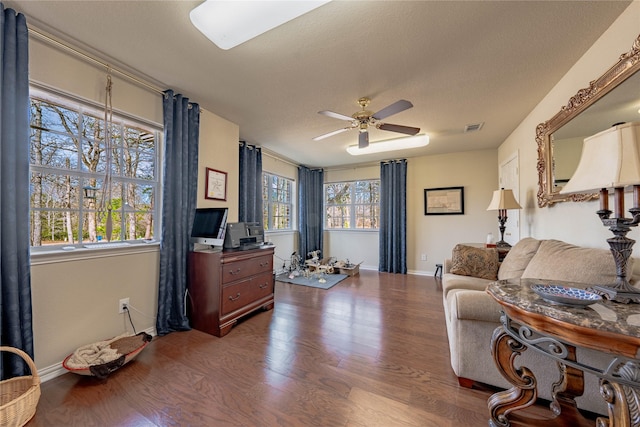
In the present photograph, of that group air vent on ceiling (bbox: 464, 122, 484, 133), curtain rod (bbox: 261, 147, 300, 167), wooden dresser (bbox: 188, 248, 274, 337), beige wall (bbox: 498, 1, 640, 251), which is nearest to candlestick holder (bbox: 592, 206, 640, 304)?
beige wall (bbox: 498, 1, 640, 251)

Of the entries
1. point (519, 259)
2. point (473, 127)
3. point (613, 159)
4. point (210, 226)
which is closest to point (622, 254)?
point (613, 159)

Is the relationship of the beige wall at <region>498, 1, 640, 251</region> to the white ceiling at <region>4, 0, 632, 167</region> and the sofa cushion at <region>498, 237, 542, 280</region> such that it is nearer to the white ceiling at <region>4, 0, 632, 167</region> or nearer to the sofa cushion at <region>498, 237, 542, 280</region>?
the white ceiling at <region>4, 0, 632, 167</region>

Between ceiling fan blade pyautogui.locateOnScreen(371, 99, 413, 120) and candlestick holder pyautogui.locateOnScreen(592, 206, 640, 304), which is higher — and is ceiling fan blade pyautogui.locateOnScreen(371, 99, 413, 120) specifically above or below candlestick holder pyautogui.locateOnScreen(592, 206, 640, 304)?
above

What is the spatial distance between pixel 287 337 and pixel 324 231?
11.8ft

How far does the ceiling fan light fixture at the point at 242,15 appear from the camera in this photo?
121cm

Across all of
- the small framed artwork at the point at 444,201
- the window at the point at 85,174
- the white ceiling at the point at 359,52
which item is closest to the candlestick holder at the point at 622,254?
the white ceiling at the point at 359,52

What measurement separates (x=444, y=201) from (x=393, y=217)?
98cm

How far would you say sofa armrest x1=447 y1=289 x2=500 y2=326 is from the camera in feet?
4.70

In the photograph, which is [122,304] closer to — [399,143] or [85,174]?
[85,174]

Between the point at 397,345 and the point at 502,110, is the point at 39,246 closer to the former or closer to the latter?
the point at 397,345

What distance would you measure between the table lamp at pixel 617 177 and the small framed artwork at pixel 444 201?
357 cm

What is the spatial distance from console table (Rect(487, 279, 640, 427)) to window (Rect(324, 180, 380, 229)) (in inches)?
156

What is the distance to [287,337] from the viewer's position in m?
2.19

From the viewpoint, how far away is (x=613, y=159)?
910 millimetres
